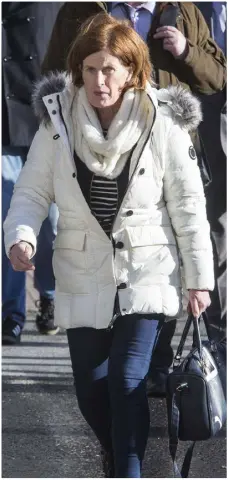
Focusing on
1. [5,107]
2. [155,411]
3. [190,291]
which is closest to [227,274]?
[155,411]

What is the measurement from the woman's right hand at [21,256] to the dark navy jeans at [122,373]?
0.34 m

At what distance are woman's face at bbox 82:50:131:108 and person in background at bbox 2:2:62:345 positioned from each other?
2.51 meters

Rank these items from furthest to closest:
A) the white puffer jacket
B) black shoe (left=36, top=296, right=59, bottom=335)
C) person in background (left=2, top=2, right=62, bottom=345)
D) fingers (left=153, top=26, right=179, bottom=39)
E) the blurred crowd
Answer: black shoe (left=36, top=296, right=59, bottom=335), person in background (left=2, top=2, right=62, bottom=345), the blurred crowd, fingers (left=153, top=26, right=179, bottom=39), the white puffer jacket

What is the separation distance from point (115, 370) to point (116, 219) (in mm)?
501

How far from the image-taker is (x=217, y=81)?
18.7 ft

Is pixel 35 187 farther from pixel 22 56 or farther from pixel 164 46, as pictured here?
pixel 22 56

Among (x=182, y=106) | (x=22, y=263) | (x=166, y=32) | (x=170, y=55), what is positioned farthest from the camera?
(x=170, y=55)

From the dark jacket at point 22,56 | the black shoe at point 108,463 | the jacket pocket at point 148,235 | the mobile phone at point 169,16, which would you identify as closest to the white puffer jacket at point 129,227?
the jacket pocket at point 148,235

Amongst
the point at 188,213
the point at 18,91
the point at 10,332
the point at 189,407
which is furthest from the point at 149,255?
the point at 18,91

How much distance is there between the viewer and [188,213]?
14.3ft

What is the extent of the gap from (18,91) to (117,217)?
8.85 ft

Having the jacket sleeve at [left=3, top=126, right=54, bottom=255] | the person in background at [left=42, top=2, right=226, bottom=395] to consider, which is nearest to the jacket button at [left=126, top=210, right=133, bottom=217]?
the jacket sleeve at [left=3, top=126, right=54, bottom=255]

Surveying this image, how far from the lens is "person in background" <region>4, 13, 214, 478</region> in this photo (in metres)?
4.30

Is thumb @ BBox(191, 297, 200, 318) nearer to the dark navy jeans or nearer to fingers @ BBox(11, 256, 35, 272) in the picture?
the dark navy jeans
